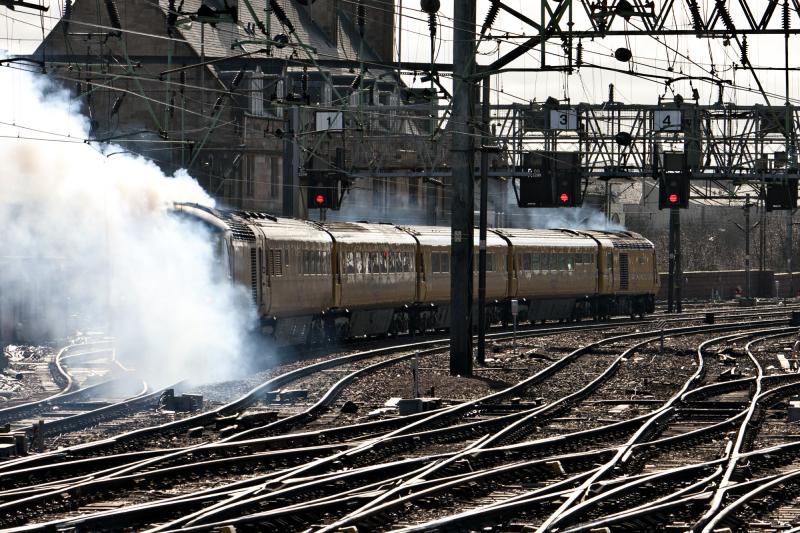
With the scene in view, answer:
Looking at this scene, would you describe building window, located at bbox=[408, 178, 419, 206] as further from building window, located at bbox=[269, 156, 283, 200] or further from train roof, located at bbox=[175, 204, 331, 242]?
train roof, located at bbox=[175, 204, 331, 242]

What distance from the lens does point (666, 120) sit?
46.6m

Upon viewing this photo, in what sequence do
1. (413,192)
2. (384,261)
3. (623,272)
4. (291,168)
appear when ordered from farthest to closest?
1. (413,192)
2. (623,272)
3. (291,168)
4. (384,261)

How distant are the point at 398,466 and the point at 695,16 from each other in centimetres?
1289

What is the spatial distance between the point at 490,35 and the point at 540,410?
6.40 m

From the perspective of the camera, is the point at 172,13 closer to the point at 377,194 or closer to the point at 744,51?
the point at 744,51

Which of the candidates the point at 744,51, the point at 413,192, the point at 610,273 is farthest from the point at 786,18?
the point at 413,192

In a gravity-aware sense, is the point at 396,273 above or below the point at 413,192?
below

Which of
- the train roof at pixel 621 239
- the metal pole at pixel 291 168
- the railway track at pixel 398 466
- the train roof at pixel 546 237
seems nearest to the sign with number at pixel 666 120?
the train roof at pixel 546 237

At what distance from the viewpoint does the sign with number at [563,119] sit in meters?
46.2

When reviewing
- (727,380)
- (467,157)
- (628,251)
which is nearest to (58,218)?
(467,157)

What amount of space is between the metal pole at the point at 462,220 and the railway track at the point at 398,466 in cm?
310

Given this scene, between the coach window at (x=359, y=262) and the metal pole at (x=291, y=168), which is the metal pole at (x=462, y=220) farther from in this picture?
the metal pole at (x=291, y=168)

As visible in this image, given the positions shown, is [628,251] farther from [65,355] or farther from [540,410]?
[540,410]

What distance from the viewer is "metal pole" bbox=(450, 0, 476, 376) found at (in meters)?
26.8
